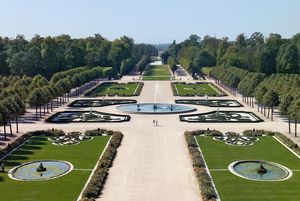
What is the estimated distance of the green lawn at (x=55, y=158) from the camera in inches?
1384

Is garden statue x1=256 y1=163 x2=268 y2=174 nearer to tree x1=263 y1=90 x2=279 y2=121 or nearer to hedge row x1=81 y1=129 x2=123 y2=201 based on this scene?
hedge row x1=81 y1=129 x2=123 y2=201

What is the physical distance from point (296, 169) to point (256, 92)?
35.8 m

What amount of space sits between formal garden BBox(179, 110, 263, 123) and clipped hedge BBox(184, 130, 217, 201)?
10225mm

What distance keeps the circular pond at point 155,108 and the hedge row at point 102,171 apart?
20745 millimetres

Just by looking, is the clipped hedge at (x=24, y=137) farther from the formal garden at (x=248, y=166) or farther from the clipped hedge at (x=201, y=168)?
the formal garden at (x=248, y=166)

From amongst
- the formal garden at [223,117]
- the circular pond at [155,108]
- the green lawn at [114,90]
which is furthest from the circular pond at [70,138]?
the green lawn at [114,90]

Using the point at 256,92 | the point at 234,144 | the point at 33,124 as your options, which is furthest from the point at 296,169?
the point at 33,124

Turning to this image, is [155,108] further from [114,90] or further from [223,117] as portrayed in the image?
[114,90]

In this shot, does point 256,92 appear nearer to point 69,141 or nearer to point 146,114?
point 146,114

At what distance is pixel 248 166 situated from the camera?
4353cm

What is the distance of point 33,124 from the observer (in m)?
65.3

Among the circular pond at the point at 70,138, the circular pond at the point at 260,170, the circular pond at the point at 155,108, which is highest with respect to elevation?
the circular pond at the point at 155,108

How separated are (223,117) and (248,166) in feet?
90.1

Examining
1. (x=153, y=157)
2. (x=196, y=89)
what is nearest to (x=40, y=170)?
(x=153, y=157)
